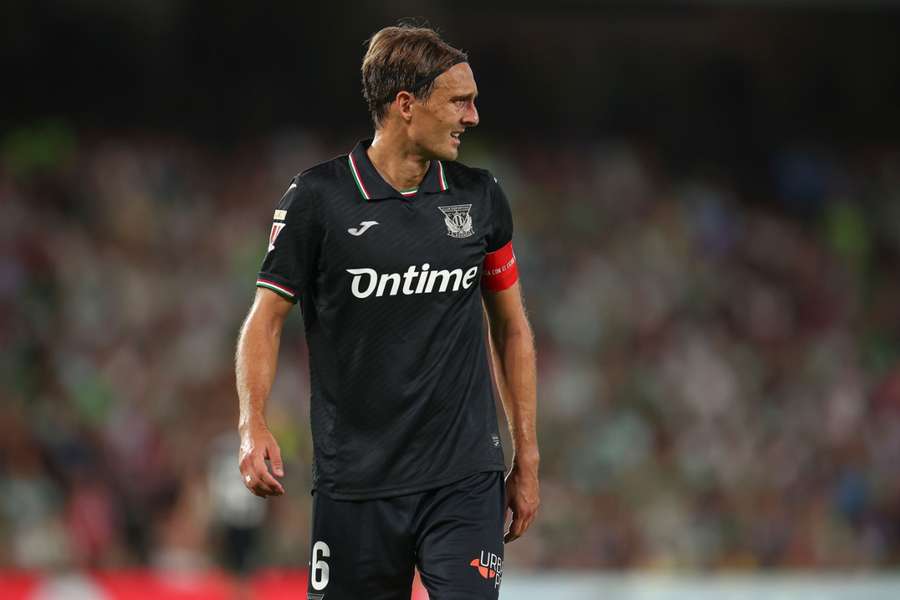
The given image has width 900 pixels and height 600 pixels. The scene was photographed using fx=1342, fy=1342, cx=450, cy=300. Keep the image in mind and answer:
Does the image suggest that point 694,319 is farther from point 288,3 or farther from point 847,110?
point 288,3

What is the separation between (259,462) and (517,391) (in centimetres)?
90

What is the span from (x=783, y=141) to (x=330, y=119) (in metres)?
5.25

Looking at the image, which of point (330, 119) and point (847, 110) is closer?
point (330, 119)

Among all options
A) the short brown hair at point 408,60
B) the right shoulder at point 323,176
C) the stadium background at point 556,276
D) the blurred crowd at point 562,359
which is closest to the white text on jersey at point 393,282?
the right shoulder at point 323,176

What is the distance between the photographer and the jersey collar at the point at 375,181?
3861 millimetres

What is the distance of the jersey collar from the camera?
386 cm

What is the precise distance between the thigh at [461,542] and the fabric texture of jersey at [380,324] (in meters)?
0.06

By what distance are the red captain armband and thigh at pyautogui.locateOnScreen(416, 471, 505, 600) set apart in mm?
585

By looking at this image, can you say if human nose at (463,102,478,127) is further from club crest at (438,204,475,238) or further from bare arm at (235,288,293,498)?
bare arm at (235,288,293,498)

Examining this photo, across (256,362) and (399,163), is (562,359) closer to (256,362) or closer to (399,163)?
(399,163)

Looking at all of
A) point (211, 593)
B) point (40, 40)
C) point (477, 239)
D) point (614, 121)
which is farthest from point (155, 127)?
point (477, 239)

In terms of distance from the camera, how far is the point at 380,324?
12.5 ft

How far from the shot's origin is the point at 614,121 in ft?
49.8

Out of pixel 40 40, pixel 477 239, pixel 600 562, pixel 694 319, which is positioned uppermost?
pixel 40 40
